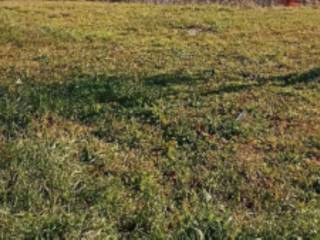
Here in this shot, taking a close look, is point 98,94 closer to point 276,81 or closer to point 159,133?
point 159,133

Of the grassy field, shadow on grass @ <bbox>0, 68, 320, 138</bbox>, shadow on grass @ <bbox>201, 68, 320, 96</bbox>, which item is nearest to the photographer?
the grassy field

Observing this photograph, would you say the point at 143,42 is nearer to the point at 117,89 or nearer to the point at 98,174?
the point at 117,89

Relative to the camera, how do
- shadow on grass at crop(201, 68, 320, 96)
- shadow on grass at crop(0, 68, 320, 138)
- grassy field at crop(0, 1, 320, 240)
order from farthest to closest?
1. shadow on grass at crop(201, 68, 320, 96)
2. shadow on grass at crop(0, 68, 320, 138)
3. grassy field at crop(0, 1, 320, 240)

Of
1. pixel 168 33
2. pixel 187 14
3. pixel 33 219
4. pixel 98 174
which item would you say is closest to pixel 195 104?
pixel 98 174

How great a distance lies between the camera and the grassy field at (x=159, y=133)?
464 centimetres

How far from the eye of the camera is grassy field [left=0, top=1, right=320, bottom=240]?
15.2 feet

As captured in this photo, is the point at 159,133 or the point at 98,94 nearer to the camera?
the point at 159,133

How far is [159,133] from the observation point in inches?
247

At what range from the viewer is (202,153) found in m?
5.84

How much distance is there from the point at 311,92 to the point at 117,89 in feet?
6.51

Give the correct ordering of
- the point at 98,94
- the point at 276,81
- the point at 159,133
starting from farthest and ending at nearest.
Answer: the point at 276,81
the point at 98,94
the point at 159,133

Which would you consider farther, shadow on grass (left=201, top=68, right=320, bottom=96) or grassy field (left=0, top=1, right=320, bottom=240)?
shadow on grass (left=201, top=68, right=320, bottom=96)

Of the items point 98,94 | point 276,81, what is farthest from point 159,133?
point 276,81

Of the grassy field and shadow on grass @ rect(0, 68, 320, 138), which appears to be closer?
the grassy field
